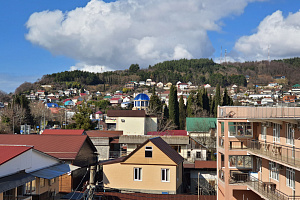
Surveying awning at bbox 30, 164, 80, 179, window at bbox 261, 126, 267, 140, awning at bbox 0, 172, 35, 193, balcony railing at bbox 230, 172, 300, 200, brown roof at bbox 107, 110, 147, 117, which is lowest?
balcony railing at bbox 230, 172, 300, 200

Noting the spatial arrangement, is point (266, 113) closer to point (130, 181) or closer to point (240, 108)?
point (240, 108)

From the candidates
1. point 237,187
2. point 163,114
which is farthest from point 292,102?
point 163,114

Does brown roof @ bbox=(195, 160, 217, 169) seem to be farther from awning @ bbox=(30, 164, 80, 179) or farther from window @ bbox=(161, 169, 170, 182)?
awning @ bbox=(30, 164, 80, 179)

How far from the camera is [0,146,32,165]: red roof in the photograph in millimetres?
14250

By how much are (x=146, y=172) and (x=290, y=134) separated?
1214cm

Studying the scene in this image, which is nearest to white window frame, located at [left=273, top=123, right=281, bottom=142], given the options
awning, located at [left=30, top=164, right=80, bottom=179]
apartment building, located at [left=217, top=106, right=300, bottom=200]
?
apartment building, located at [left=217, top=106, right=300, bottom=200]

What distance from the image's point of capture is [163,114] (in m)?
67.9

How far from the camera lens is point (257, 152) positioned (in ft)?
60.0

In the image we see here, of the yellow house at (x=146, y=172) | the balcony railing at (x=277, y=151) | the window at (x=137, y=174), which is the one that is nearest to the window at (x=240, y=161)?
the balcony railing at (x=277, y=151)

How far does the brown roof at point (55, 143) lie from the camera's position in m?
24.1

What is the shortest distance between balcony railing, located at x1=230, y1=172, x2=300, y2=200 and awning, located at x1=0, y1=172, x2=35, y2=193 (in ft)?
37.7

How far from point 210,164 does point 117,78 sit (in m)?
166

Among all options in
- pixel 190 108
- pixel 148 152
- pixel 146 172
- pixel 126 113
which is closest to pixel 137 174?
pixel 146 172

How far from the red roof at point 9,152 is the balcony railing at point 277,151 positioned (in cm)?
1218
